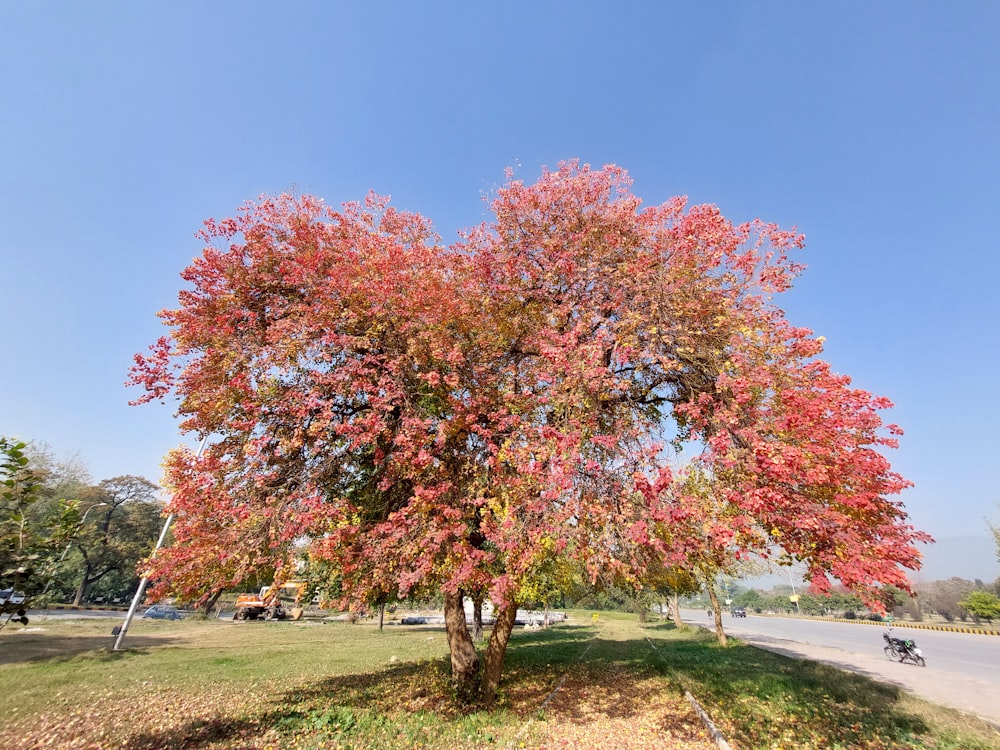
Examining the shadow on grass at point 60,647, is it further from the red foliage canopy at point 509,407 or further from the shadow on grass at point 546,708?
the red foliage canopy at point 509,407

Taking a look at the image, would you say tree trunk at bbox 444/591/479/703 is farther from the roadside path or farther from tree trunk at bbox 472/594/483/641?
the roadside path

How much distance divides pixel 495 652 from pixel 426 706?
186 cm

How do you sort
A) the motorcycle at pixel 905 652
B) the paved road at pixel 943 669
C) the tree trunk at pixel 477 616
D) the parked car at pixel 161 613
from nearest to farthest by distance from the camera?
the paved road at pixel 943 669, the tree trunk at pixel 477 616, the motorcycle at pixel 905 652, the parked car at pixel 161 613

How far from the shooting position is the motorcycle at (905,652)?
17938mm

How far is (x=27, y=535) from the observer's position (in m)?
4.93

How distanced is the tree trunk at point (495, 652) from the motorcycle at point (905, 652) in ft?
62.0

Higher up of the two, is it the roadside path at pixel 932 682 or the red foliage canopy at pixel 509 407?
the red foliage canopy at pixel 509 407

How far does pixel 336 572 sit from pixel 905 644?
76.0ft

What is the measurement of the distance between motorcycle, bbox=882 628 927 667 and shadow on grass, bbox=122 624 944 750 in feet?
19.5

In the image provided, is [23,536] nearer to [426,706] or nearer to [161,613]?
[426,706]

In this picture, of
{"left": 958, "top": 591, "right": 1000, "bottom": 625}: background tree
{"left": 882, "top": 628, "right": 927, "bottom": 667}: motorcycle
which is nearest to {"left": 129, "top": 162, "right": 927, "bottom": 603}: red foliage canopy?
{"left": 882, "top": 628, "right": 927, "bottom": 667}: motorcycle

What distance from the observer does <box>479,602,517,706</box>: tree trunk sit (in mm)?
9352

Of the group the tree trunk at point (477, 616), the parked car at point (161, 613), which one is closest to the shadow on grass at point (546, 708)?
the tree trunk at point (477, 616)

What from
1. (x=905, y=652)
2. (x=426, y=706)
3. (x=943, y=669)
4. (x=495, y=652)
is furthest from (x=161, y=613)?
(x=943, y=669)
